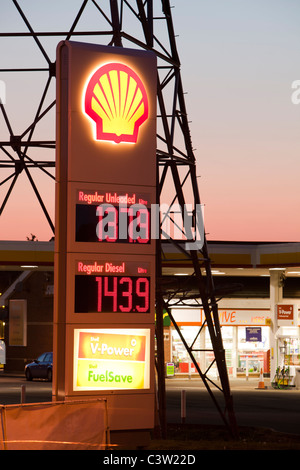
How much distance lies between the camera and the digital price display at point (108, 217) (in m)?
16.3

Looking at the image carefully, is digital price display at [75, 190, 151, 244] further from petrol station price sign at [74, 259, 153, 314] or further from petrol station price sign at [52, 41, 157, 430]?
petrol station price sign at [74, 259, 153, 314]

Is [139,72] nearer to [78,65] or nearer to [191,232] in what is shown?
[78,65]

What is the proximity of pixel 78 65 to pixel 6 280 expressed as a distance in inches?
2100

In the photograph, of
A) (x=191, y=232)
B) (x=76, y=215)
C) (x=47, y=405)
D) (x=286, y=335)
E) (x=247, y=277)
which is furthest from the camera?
(x=247, y=277)

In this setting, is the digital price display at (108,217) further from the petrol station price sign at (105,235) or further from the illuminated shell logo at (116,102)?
the illuminated shell logo at (116,102)

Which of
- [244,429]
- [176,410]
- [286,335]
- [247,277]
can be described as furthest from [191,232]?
[247,277]

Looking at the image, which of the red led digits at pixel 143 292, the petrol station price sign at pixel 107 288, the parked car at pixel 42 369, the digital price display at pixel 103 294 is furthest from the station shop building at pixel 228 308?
the digital price display at pixel 103 294

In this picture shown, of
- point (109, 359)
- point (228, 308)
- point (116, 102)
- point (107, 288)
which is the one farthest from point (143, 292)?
point (228, 308)

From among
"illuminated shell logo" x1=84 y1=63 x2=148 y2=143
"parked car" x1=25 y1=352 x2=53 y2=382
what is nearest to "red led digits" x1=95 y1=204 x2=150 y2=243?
"illuminated shell logo" x1=84 y1=63 x2=148 y2=143

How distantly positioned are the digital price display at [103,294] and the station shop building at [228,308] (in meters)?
17.9

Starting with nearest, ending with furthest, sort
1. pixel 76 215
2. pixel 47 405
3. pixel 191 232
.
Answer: pixel 47 405, pixel 76 215, pixel 191 232

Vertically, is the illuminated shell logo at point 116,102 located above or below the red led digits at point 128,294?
above

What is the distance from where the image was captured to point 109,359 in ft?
53.6
